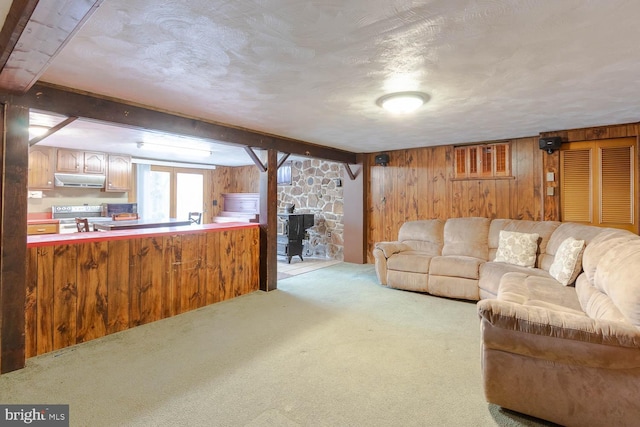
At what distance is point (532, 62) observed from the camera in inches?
86.4

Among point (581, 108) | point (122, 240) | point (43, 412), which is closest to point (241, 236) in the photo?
point (122, 240)

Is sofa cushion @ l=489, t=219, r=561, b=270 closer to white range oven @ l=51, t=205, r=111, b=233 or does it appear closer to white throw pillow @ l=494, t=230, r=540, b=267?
white throw pillow @ l=494, t=230, r=540, b=267

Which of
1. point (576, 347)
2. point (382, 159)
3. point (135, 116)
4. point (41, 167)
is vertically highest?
point (382, 159)

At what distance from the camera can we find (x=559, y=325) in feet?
5.56

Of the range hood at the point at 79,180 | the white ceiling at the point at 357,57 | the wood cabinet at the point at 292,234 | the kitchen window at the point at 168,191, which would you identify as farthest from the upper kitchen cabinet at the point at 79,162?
the white ceiling at the point at 357,57

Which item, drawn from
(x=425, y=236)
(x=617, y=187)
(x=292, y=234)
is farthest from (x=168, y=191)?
(x=617, y=187)

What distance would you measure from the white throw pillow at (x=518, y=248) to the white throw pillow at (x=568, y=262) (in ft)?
1.68

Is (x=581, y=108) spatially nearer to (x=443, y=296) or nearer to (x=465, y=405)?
(x=443, y=296)

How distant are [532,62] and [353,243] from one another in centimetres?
463

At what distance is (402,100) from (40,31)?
96.4 inches

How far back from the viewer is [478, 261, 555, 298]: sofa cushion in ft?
11.9

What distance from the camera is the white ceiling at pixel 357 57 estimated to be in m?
1.60

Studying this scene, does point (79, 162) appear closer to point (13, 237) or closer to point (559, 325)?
point (13, 237)

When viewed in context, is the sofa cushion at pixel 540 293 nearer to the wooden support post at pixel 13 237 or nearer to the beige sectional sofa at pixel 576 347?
the beige sectional sofa at pixel 576 347
